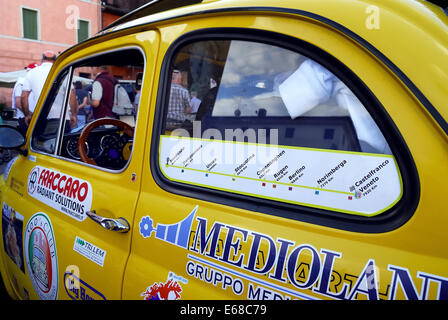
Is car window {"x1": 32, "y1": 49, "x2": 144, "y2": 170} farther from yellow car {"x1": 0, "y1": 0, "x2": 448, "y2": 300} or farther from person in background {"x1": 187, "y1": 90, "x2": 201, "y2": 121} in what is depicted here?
person in background {"x1": 187, "y1": 90, "x2": 201, "y2": 121}

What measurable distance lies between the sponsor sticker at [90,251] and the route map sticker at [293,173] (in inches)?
18.9

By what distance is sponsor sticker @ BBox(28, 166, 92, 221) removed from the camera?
1525mm

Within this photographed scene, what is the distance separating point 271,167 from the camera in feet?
3.39

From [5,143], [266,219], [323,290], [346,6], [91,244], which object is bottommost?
[91,244]

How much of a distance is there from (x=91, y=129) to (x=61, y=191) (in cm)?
66

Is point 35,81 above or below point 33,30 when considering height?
below

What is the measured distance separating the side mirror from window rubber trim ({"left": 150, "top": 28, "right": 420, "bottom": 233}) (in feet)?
4.64

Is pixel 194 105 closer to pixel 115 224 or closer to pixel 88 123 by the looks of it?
pixel 115 224

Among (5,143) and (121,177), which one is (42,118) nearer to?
(5,143)

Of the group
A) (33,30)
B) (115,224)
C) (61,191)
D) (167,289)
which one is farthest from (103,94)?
(33,30)

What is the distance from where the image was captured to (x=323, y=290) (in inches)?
34.5

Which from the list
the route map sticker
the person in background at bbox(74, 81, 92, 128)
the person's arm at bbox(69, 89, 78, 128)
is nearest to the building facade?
the person in background at bbox(74, 81, 92, 128)
